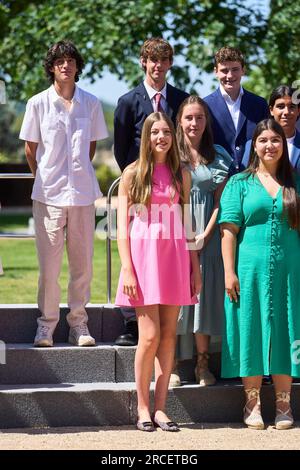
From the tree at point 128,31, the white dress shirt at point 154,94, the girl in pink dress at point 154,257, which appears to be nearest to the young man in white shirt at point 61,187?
the white dress shirt at point 154,94

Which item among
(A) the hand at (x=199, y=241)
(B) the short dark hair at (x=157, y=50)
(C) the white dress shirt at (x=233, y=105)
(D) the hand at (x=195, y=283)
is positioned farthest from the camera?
(C) the white dress shirt at (x=233, y=105)

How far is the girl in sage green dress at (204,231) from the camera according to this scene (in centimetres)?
755

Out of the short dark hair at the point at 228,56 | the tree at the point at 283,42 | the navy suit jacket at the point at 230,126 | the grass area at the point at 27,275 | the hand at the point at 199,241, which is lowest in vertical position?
the grass area at the point at 27,275

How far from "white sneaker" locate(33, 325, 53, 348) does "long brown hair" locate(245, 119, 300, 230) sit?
182cm

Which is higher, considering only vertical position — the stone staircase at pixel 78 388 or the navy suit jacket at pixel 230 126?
the navy suit jacket at pixel 230 126

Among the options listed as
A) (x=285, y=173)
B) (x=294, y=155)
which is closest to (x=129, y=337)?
(x=285, y=173)

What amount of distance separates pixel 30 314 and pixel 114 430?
1.20 m

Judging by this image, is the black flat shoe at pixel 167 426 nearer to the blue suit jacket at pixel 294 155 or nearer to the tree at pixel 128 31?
the blue suit jacket at pixel 294 155

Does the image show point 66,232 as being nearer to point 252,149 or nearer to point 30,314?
point 30,314

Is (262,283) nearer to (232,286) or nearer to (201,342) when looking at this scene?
(232,286)

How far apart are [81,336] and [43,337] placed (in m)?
0.27

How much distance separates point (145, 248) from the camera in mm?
7180
